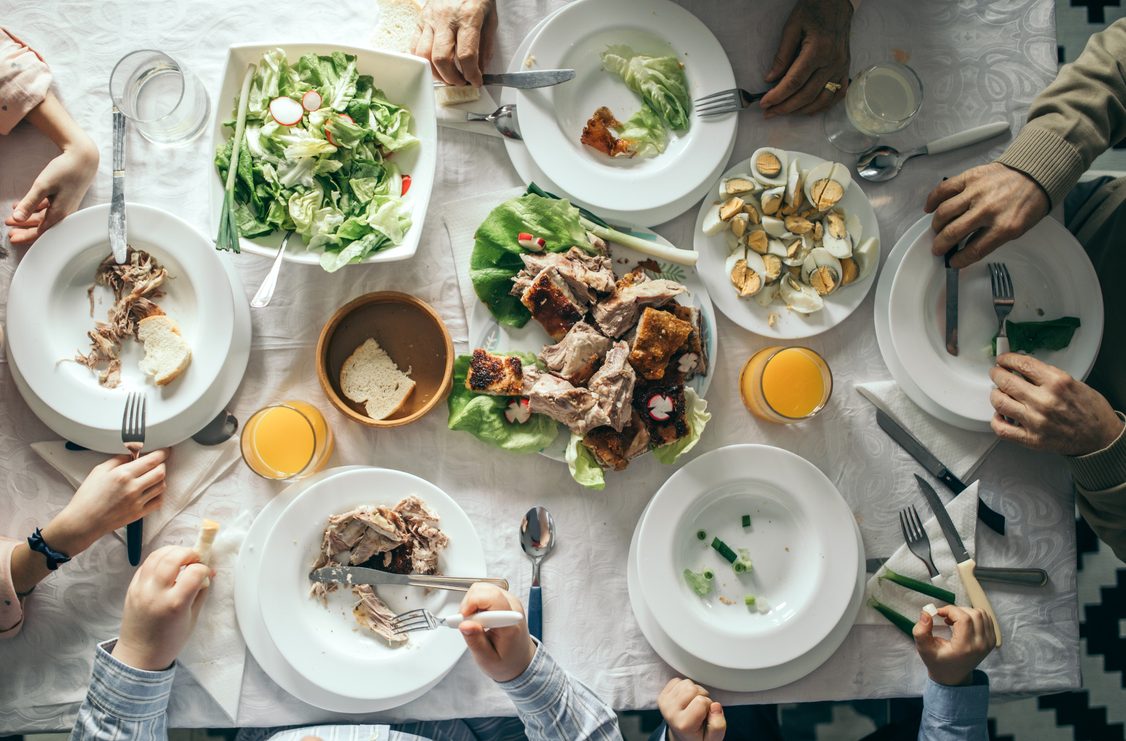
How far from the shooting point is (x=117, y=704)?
5.93 feet

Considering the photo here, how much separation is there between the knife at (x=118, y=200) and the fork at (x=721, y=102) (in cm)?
155

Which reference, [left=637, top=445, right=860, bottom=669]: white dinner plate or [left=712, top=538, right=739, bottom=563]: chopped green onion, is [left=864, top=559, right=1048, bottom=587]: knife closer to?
[left=637, top=445, right=860, bottom=669]: white dinner plate

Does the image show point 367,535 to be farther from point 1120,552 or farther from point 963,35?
point 963,35

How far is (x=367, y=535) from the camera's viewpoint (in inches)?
75.4

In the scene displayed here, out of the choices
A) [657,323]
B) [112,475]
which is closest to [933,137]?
[657,323]

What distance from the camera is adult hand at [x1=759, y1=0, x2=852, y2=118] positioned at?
194 centimetres

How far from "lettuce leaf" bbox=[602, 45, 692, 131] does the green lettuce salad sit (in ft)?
2.03

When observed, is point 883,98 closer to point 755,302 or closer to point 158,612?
point 755,302

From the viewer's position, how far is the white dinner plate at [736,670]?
6.42ft

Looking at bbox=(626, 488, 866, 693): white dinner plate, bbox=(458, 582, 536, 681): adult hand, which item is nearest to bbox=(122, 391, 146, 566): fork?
bbox=(458, 582, 536, 681): adult hand

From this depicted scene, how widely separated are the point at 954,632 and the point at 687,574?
70 centimetres

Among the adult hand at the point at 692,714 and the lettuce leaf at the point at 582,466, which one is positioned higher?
the lettuce leaf at the point at 582,466

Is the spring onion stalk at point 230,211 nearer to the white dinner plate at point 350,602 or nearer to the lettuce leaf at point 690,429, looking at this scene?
the white dinner plate at point 350,602

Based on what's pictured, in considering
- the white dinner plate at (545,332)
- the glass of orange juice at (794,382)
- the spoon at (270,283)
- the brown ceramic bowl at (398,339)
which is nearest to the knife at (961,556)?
the glass of orange juice at (794,382)
